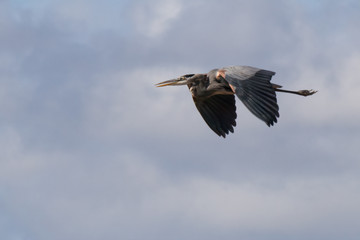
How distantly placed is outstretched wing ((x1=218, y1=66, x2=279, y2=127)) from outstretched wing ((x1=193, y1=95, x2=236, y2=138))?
250 centimetres

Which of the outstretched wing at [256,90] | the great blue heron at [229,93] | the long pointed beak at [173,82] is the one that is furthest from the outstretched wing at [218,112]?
the outstretched wing at [256,90]

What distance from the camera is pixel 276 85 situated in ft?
102

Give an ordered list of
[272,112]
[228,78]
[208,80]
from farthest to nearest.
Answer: [208,80], [228,78], [272,112]

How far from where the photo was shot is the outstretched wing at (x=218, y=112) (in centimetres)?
3266

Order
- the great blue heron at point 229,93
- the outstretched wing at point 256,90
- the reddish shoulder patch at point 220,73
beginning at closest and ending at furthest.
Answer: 1. the outstretched wing at point 256,90
2. the great blue heron at point 229,93
3. the reddish shoulder patch at point 220,73

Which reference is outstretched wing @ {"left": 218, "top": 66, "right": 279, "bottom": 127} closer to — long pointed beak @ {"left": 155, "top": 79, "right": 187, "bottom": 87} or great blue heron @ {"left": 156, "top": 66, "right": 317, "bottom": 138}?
great blue heron @ {"left": 156, "top": 66, "right": 317, "bottom": 138}

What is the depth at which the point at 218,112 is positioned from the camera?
32.7 metres

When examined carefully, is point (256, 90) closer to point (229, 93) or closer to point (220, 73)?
point (220, 73)

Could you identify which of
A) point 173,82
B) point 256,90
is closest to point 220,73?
point 256,90

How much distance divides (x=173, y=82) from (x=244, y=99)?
554 cm

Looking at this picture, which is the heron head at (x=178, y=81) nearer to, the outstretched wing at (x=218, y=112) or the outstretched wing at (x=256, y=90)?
the outstretched wing at (x=218, y=112)

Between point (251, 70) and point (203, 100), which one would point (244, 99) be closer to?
point (251, 70)

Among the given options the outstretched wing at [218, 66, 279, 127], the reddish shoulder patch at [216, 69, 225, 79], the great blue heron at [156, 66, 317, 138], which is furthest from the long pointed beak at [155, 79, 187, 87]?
the outstretched wing at [218, 66, 279, 127]

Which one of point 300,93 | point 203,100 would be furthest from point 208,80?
point 300,93
